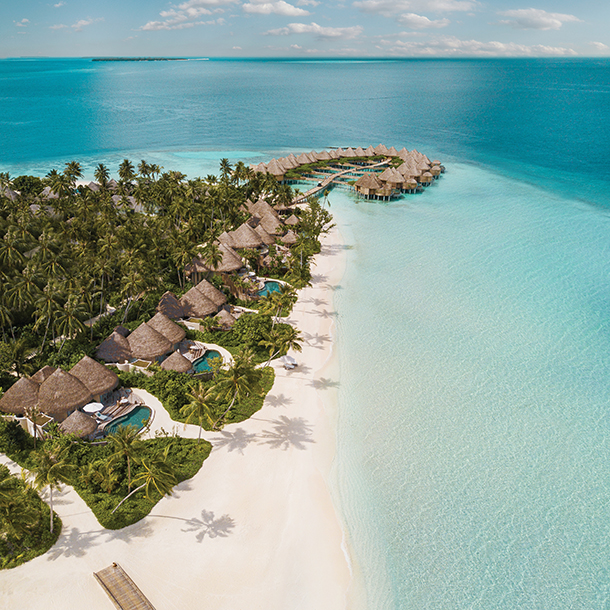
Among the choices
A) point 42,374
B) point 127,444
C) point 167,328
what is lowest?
point 42,374

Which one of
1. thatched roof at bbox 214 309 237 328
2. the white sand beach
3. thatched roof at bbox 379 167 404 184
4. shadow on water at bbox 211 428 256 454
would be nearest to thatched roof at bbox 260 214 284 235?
thatched roof at bbox 214 309 237 328

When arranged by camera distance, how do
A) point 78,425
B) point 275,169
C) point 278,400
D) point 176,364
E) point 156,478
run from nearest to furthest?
point 156,478, point 78,425, point 278,400, point 176,364, point 275,169

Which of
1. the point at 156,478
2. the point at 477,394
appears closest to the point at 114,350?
the point at 156,478

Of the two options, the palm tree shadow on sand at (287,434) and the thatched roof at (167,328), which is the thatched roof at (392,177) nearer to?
the thatched roof at (167,328)

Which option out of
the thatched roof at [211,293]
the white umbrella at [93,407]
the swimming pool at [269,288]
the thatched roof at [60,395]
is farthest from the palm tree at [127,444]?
the swimming pool at [269,288]

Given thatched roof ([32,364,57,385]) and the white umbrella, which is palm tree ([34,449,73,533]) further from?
thatched roof ([32,364,57,385])

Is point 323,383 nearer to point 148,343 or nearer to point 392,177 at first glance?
point 148,343

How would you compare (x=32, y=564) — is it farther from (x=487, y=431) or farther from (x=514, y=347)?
(x=514, y=347)
